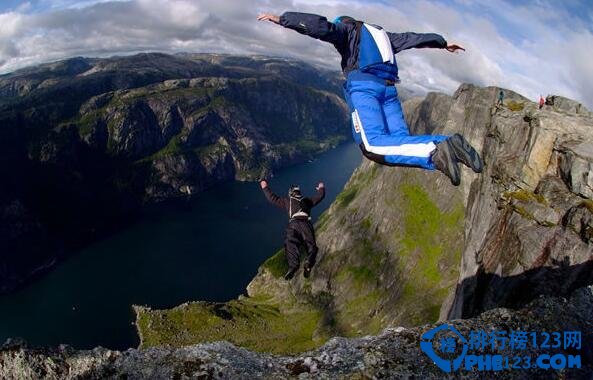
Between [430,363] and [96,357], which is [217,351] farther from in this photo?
[430,363]

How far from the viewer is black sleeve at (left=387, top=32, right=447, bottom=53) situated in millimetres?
14434

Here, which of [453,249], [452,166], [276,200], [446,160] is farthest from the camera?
[453,249]

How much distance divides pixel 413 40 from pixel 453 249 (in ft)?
479

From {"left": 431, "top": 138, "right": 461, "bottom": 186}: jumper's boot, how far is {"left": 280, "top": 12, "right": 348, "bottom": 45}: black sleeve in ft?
15.9

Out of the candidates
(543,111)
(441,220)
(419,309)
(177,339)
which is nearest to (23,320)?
(177,339)

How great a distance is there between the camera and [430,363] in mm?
11156

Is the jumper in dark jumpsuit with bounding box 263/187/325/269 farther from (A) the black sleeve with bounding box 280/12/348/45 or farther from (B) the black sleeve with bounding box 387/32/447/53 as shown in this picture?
(A) the black sleeve with bounding box 280/12/348/45

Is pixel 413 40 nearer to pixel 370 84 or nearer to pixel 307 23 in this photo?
pixel 370 84

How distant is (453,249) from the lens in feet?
490

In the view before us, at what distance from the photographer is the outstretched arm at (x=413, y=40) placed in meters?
14.4

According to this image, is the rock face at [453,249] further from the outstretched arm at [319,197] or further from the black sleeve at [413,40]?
the black sleeve at [413,40]

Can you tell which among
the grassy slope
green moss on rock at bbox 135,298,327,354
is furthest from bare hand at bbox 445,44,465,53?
green moss on rock at bbox 135,298,327,354

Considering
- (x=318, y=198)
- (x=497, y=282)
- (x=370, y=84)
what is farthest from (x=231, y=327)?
(x=370, y=84)

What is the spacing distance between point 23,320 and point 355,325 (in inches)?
5963
